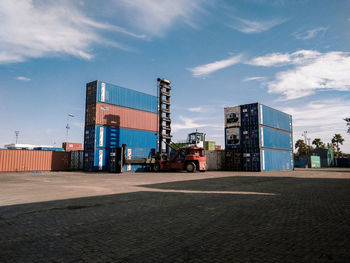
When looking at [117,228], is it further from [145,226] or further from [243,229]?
[243,229]

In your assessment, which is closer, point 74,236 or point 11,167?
point 74,236

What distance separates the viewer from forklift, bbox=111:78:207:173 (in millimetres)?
25791

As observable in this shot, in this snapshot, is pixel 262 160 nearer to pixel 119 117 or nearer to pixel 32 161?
pixel 119 117

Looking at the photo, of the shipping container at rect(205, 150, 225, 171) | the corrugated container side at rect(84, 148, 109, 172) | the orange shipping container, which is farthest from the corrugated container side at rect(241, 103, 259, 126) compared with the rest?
the orange shipping container

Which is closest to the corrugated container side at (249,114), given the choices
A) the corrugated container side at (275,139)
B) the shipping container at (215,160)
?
the corrugated container side at (275,139)

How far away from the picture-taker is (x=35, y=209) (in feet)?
22.9

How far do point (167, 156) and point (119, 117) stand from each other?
7.60m

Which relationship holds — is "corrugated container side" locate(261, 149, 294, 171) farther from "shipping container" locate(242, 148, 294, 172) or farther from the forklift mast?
the forklift mast

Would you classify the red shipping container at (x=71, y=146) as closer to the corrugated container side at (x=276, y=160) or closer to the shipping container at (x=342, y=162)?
the corrugated container side at (x=276, y=160)

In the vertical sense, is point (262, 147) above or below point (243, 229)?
above

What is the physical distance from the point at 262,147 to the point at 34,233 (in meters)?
27.5

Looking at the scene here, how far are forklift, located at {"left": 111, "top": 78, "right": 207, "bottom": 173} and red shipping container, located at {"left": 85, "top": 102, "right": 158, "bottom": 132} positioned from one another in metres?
2.30

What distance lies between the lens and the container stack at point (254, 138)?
28656 millimetres

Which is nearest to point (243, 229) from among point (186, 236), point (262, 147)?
point (186, 236)
